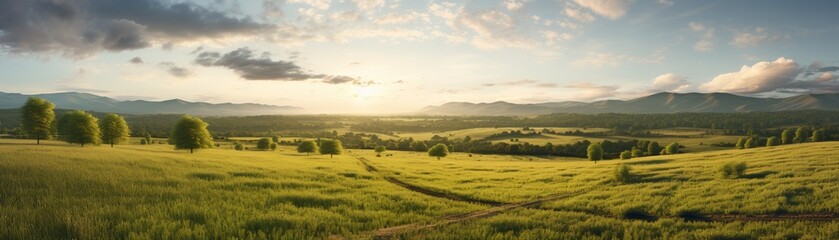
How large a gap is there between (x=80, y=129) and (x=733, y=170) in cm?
8478

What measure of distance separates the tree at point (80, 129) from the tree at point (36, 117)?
8.27 ft

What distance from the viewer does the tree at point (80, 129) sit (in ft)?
203

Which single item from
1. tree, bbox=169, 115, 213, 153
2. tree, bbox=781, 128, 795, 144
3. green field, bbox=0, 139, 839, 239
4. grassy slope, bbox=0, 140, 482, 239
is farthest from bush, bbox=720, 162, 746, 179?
tree, bbox=781, 128, 795, 144

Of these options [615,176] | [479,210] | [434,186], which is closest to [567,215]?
[479,210]

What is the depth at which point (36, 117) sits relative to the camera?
2480 inches

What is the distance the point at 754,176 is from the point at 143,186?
43.1m

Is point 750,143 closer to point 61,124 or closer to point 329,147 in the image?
point 329,147

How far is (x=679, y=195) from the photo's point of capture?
2472 centimetres

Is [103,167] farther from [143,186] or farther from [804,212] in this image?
[804,212]

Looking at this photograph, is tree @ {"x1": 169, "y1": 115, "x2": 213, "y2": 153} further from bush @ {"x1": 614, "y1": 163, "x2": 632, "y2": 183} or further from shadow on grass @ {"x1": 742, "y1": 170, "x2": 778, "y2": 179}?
shadow on grass @ {"x1": 742, "y1": 170, "x2": 778, "y2": 179}

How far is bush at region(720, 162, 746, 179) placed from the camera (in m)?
31.8

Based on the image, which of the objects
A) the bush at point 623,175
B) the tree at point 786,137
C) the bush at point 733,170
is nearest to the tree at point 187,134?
the bush at point 623,175

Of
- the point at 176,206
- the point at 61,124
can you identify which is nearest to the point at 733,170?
the point at 176,206

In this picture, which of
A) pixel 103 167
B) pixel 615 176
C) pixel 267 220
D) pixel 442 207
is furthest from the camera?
pixel 615 176
